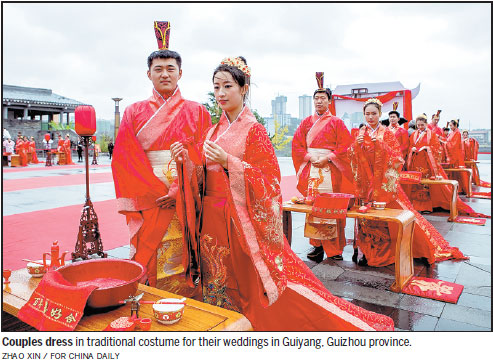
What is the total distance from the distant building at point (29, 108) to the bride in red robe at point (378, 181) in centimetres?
2524

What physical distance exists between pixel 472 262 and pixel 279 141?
13.9m

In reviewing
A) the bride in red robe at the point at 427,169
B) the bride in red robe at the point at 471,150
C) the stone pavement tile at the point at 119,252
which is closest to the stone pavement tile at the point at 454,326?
the stone pavement tile at the point at 119,252

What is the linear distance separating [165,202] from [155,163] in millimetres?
286

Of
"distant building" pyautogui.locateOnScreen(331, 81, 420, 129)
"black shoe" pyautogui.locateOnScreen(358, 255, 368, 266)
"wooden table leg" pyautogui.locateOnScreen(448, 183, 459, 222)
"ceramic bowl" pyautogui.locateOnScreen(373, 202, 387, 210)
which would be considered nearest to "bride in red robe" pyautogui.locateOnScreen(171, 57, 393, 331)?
"ceramic bowl" pyautogui.locateOnScreen(373, 202, 387, 210)

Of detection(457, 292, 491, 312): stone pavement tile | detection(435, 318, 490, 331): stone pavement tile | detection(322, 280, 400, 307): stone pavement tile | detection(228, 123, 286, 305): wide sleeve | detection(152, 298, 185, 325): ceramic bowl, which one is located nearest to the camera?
detection(152, 298, 185, 325): ceramic bowl

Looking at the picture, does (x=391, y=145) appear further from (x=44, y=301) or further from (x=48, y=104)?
(x=48, y=104)

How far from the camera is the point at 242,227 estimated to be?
1919mm

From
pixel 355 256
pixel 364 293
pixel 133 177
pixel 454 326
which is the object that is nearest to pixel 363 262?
pixel 355 256

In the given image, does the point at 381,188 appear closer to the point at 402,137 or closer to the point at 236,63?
the point at 236,63

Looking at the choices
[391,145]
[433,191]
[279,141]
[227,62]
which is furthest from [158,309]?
[279,141]

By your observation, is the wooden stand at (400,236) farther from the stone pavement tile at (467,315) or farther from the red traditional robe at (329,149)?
the red traditional robe at (329,149)

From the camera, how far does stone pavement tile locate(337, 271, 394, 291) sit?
Answer: 3615 millimetres

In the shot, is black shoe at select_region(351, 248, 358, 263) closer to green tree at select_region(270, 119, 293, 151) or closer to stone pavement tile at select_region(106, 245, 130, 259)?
stone pavement tile at select_region(106, 245, 130, 259)

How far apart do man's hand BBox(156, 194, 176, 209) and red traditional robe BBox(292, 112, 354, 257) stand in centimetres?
224
